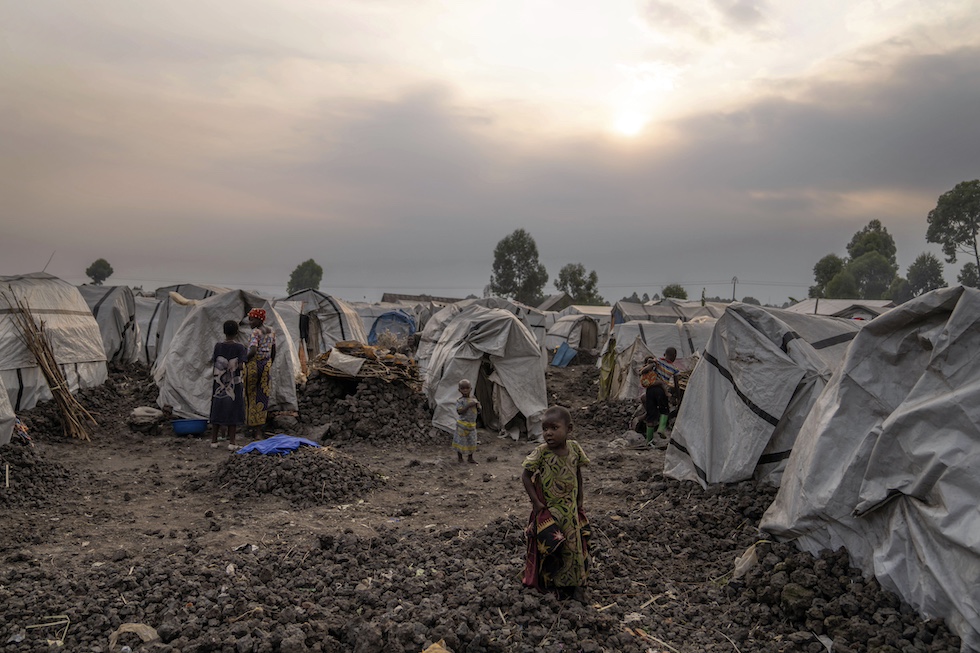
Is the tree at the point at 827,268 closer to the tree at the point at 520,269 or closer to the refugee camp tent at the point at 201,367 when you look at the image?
the tree at the point at 520,269

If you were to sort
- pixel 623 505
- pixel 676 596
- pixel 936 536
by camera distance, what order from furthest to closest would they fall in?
pixel 623 505, pixel 676 596, pixel 936 536

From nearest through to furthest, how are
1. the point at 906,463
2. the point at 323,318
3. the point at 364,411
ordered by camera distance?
the point at 906,463, the point at 364,411, the point at 323,318

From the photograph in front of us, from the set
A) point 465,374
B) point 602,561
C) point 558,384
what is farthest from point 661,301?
point 602,561

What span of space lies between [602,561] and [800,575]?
1268 millimetres

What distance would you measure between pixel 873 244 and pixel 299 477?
68.5 metres

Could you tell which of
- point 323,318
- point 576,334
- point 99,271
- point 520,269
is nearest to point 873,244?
point 520,269

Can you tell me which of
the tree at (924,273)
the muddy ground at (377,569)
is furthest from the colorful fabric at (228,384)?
the tree at (924,273)

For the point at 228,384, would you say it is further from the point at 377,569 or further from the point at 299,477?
the point at 377,569

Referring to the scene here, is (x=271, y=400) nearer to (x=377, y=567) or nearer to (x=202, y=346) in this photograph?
(x=202, y=346)

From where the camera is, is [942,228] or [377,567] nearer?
[377,567]

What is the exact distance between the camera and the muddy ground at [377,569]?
126 inches

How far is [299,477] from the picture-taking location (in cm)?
615

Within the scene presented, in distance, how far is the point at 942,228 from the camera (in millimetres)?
50562

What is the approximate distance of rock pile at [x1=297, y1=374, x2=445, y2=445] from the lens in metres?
9.39
